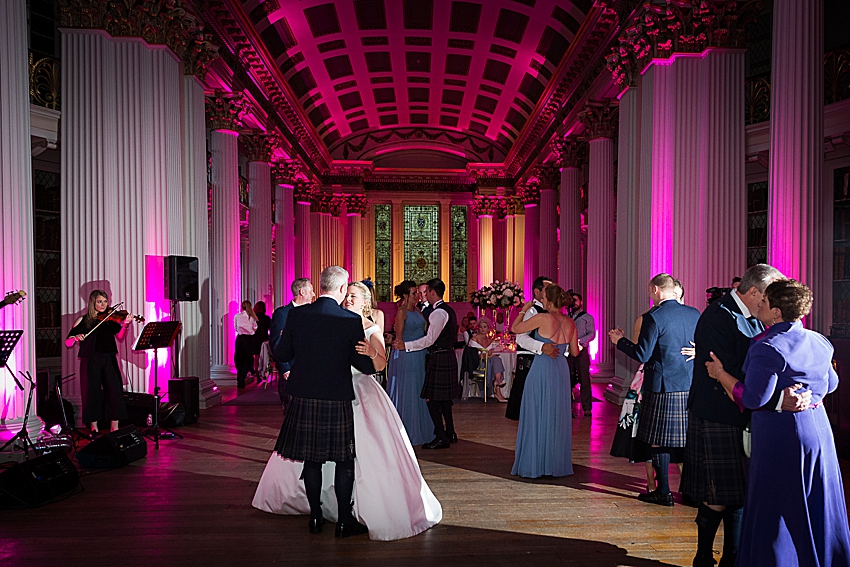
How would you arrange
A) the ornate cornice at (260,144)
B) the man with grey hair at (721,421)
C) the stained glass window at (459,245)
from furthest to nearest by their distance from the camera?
the stained glass window at (459,245) < the ornate cornice at (260,144) < the man with grey hair at (721,421)

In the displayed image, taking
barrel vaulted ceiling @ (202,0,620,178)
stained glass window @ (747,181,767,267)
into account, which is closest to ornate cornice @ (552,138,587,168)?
barrel vaulted ceiling @ (202,0,620,178)

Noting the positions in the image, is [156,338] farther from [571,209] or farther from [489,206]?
[489,206]

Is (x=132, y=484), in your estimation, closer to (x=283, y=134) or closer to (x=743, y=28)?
(x=743, y=28)

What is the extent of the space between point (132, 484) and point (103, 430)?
7.93 ft

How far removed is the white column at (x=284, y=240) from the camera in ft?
60.7

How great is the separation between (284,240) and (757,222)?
481 inches

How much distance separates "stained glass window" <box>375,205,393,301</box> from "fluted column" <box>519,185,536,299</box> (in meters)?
5.95

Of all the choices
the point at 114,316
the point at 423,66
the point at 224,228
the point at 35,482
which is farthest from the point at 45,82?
the point at 423,66

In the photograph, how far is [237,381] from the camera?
41.1ft

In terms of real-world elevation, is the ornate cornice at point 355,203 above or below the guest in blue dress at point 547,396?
above

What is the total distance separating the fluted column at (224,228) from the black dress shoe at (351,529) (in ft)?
30.0

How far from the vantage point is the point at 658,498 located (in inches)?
192

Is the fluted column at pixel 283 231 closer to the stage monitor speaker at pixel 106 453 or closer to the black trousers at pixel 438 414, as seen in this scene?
the black trousers at pixel 438 414

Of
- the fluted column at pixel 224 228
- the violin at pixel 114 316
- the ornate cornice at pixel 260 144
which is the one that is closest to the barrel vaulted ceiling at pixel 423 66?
the ornate cornice at pixel 260 144
